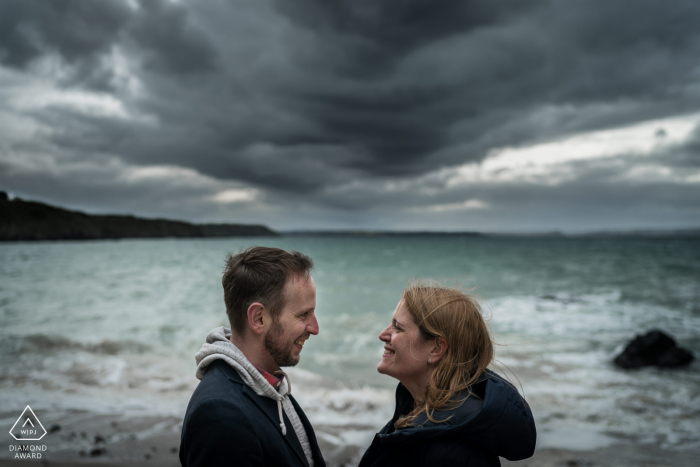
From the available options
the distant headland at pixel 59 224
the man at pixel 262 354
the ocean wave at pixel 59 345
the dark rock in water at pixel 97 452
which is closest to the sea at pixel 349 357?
the ocean wave at pixel 59 345

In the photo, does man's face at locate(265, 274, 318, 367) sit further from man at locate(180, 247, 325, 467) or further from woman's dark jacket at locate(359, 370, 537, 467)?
woman's dark jacket at locate(359, 370, 537, 467)

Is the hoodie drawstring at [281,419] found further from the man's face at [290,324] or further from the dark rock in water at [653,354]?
the dark rock in water at [653,354]

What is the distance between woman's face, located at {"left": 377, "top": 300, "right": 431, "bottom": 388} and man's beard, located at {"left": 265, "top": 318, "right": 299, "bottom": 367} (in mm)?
590

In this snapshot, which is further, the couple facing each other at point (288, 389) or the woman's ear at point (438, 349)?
the woman's ear at point (438, 349)

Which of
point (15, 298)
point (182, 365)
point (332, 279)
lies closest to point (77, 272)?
point (15, 298)

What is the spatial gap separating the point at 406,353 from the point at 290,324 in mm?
788

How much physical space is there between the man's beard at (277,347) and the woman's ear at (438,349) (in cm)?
88

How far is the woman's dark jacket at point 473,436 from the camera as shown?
194 centimetres

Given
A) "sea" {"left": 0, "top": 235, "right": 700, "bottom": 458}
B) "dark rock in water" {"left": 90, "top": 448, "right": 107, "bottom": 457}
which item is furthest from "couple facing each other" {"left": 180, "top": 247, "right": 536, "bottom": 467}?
"dark rock in water" {"left": 90, "top": 448, "right": 107, "bottom": 457}

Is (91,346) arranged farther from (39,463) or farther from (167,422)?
(39,463)

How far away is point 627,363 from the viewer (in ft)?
38.8

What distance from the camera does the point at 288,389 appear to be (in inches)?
103

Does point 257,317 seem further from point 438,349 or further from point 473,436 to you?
point 473,436

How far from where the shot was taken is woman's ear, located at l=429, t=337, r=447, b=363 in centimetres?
250
